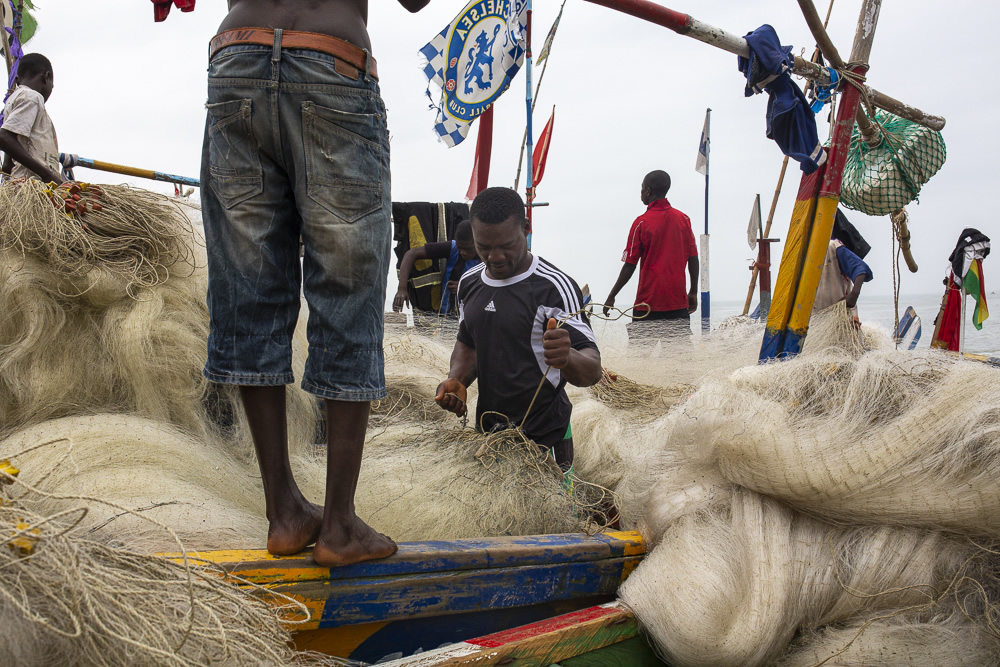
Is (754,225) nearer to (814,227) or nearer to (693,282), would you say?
(693,282)

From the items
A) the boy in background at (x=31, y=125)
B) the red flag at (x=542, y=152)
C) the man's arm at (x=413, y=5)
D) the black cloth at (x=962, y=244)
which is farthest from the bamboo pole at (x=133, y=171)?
the black cloth at (x=962, y=244)

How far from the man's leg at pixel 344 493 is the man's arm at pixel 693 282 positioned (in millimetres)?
5499

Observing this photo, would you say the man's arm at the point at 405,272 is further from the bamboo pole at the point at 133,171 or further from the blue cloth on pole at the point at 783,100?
the blue cloth on pole at the point at 783,100

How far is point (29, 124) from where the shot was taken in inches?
177

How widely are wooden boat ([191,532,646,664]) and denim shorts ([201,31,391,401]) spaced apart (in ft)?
1.43

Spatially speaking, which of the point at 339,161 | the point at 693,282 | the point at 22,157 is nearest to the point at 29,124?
the point at 22,157

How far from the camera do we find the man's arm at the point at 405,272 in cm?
705

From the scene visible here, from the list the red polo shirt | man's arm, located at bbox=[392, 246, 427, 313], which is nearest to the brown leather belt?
the red polo shirt

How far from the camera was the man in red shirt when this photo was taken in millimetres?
6422

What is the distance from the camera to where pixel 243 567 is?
1603 mm

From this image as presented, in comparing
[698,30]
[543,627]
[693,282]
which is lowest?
[543,627]

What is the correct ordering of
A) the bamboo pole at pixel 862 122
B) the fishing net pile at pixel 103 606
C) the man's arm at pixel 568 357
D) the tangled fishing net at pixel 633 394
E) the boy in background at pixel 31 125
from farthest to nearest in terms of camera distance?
the tangled fishing net at pixel 633 394, the boy in background at pixel 31 125, the bamboo pole at pixel 862 122, the man's arm at pixel 568 357, the fishing net pile at pixel 103 606

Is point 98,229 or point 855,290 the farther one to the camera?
point 855,290

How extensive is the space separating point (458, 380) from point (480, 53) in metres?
4.10
